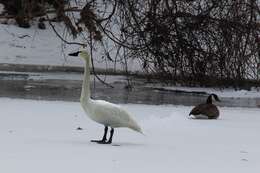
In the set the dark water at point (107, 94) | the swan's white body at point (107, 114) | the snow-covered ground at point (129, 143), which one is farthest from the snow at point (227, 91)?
the swan's white body at point (107, 114)

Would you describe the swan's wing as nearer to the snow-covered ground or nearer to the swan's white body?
the swan's white body

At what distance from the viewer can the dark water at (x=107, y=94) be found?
13789 millimetres

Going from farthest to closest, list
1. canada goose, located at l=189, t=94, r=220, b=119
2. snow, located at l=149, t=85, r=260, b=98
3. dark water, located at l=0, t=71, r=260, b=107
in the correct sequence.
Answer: snow, located at l=149, t=85, r=260, b=98 → dark water, located at l=0, t=71, r=260, b=107 → canada goose, located at l=189, t=94, r=220, b=119

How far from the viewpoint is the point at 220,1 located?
1575cm

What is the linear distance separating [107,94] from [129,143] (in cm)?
637

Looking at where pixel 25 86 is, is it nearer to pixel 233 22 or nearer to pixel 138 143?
pixel 233 22

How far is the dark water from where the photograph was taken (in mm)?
13789

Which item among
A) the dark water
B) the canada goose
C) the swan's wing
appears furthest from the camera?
the dark water

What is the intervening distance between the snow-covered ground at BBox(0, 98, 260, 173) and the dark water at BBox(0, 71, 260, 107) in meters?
1.68

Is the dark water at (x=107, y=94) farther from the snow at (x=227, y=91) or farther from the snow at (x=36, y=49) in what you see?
the snow at (x=36, y=49)

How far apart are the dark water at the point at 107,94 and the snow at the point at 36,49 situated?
2.96 m

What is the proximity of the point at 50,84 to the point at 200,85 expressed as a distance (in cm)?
321

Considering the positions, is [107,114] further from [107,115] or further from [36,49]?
[36,49]

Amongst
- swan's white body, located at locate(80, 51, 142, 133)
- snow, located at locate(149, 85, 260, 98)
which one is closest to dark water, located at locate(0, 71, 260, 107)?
snow, located at locate(149, 85, 260, 98)
